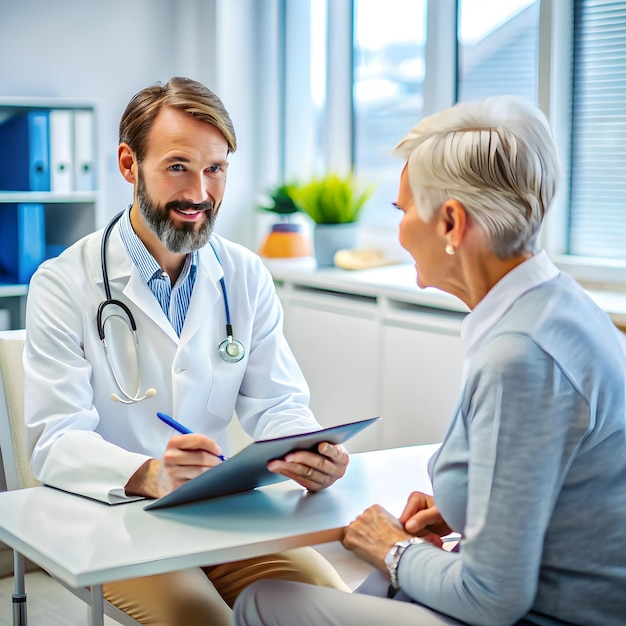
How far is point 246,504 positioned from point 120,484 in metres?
0.21

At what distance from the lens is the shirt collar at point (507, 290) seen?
1253 mm

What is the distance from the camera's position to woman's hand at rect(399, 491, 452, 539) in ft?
4.54

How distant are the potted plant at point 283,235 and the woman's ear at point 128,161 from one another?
1873 millimetres

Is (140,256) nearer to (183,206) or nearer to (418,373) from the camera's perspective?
(183,206)

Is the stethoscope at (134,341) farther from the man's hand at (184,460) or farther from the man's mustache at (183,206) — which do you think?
the man's hand at (184,460)

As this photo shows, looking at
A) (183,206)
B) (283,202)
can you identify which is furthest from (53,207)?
(183,206)

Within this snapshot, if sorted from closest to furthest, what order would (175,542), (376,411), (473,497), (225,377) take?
1. (473,497)
2. (175,542)
3. (225,377)
4. (376,411)

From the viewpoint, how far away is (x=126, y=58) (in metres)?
4.13

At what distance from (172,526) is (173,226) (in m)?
0.72

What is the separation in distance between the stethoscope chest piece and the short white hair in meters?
0.69

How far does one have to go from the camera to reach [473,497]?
115cm

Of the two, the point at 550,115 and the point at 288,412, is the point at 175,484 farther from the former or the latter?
the point at 550,115

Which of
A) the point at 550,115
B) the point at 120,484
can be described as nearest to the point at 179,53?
the point at 550,115

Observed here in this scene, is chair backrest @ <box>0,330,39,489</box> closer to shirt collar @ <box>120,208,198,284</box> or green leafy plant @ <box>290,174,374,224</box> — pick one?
shirt collar @ <box>120,208,198,284</box>
